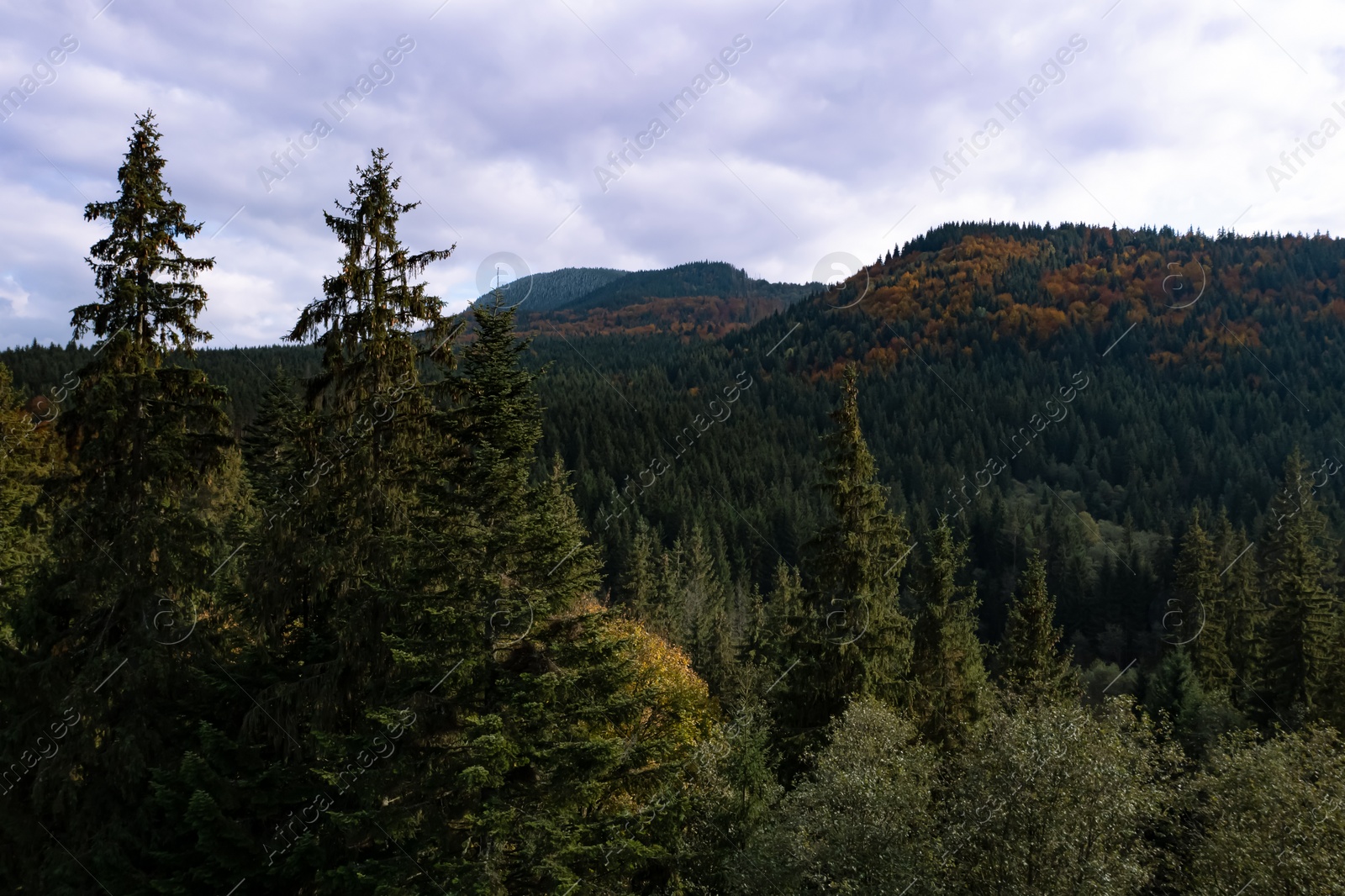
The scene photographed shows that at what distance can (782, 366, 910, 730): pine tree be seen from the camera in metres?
23.6

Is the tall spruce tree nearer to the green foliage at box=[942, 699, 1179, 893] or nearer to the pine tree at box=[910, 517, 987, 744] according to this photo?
the green foliage at box=[942, 699, 1179, 893]

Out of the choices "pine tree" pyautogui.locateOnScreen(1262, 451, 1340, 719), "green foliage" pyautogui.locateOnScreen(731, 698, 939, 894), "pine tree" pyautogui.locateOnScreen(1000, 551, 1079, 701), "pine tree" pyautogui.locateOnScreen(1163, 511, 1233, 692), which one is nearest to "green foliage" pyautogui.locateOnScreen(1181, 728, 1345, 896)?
"green foliage" pyautogui.locateOnScreen(731, 698, 939, 894)

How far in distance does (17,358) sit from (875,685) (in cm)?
15587

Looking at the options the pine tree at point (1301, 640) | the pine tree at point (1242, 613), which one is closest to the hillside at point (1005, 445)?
the pine tree at point (1242, 613)

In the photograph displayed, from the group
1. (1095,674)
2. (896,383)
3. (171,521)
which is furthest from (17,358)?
(896,383)

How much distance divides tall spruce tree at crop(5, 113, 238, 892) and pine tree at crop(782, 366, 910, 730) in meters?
16.3

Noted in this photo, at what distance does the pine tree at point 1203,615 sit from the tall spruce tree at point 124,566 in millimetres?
47989

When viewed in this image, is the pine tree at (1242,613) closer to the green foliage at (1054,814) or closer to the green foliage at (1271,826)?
the green foliage at (1271,826)

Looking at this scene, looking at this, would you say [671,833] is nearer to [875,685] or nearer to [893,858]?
[893,858]

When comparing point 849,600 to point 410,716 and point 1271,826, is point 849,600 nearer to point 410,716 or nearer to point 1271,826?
point 1271,826

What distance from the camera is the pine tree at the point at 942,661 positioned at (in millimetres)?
29344

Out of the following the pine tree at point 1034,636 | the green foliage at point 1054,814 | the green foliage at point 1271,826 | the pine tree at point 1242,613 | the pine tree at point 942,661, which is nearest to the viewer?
the green foliage at point 1271,826

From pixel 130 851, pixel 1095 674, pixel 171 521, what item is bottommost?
pixel 1095 674

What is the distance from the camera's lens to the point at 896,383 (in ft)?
629
